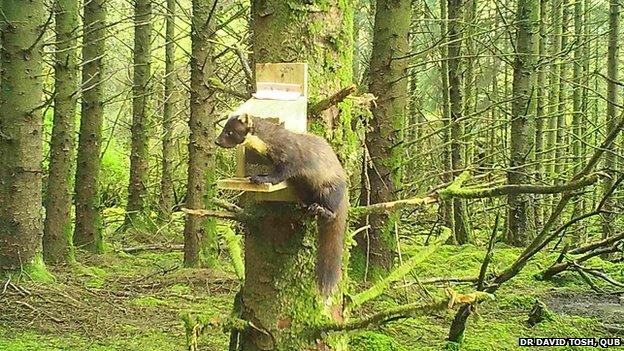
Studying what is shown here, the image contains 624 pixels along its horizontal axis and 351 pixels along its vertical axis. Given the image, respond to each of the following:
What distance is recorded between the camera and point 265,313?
246 cm

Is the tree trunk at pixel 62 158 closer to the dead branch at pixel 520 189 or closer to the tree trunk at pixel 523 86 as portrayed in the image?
the tree trunk at pixel 523 86

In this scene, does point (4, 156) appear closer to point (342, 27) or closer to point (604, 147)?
point (342, 27)

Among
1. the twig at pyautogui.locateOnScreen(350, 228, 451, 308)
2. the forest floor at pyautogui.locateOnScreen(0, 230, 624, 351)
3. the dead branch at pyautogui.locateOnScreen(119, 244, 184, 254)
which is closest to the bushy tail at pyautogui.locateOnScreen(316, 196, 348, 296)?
the twig at pyautogui.locateOnScreen(350, 228, 451, 308)

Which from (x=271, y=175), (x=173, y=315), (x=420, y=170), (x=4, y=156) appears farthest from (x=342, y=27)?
(x=420, y=170)

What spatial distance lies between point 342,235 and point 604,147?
1095 millimetres

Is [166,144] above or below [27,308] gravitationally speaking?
above

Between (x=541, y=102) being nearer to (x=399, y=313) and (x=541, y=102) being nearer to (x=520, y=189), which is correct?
(x=520, y=189)

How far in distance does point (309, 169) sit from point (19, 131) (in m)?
3.47

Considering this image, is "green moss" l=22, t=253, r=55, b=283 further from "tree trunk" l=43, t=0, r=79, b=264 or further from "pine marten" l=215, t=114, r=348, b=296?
"pine marten" l=215, t=114, r=348, b=296

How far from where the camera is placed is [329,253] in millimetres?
2463

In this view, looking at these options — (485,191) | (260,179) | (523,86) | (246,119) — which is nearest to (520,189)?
(485,191)

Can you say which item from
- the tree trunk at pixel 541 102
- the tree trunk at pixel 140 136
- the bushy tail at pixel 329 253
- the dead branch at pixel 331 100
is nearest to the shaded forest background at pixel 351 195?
the dead branch at pixel 331 100

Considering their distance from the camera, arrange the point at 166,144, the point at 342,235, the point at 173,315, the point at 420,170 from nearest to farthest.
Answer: the point at 342,235 < the point at 173,315 < the point at 420,170 < the point at 166,144

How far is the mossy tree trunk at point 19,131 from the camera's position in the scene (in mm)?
5188
